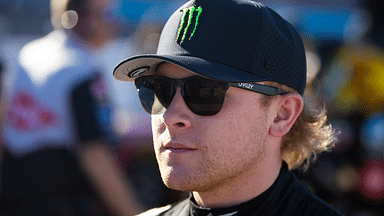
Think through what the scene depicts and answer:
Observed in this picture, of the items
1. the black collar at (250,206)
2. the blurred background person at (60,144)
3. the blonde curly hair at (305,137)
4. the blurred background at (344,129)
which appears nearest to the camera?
the black collar at (250,206)

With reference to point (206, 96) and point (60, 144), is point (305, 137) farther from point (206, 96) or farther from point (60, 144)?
point (60, 144)

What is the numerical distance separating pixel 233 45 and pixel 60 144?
55.6 inches

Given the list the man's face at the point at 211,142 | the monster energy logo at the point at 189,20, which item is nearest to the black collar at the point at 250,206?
the man's face at the point at 211,142

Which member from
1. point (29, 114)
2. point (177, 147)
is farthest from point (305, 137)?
point (29, 114)

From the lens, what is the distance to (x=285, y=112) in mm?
1882

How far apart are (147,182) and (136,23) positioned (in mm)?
6128

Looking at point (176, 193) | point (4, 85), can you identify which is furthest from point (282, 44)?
point (176, 193)

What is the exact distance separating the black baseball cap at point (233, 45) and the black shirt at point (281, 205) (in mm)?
467

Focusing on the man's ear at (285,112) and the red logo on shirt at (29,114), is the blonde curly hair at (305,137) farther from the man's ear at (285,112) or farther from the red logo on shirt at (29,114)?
the red logo on shirt at (29,114)

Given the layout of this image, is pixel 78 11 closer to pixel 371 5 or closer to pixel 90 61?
pixel 90 61

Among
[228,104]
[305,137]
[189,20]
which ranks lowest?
[305,137]

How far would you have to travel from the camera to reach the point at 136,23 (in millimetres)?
10430

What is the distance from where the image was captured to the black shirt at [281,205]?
1710mm

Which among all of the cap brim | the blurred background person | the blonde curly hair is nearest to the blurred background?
the blurred background person
